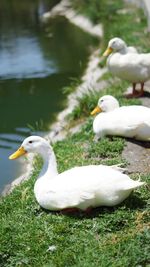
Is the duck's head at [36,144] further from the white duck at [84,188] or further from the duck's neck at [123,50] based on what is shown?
the duck's neck at [123,50]

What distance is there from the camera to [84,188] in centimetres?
589

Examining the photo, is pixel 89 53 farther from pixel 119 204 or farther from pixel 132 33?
pixel 119 204

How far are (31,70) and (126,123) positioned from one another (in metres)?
9.58

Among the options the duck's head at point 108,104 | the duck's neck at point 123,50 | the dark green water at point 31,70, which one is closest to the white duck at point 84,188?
the duck's head at point 108,104

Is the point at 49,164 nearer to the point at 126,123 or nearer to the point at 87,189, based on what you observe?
the point at 87,189

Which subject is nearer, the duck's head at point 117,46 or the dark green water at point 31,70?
the duck's head at point 117,46

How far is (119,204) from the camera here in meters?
6.06

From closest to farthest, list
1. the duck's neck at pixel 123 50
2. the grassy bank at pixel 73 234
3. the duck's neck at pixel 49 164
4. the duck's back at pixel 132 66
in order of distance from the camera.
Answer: the grassy bank at pixel 73 234 → the duck's neck at pixel 49 164 → the duck's back at pixel 132 66 → the duck's neck at pixel 123 50

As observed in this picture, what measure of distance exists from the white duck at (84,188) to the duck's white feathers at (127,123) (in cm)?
176

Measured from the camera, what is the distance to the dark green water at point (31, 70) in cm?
1223

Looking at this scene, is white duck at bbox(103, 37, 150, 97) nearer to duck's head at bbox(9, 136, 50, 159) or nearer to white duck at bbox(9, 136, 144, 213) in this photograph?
duck's head at bbox(9, 136, 50, 159)

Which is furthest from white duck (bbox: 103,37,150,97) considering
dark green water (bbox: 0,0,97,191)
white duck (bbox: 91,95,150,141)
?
white duck (bbox: 91,95,150,141)

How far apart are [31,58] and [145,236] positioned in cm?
1379

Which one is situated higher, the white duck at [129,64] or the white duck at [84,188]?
the white duck at [84,188]
